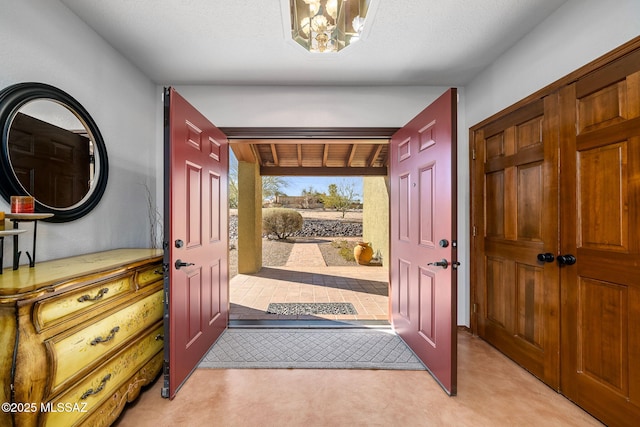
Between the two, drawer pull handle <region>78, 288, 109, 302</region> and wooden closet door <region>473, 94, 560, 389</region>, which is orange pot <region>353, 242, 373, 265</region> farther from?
drawer pull handle <region>78, 288, 109, 302</region>

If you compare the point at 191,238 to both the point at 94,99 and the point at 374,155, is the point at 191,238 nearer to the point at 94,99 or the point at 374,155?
the point at 94,99

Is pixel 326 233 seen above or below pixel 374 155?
below

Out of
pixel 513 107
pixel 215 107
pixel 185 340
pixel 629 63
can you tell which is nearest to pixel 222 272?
pixel 185 340

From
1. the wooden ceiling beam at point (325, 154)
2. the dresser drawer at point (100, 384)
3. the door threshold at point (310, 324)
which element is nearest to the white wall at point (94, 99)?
the dresser drawer at point (100, 384)

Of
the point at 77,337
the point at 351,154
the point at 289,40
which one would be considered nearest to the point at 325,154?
the point at 351,154

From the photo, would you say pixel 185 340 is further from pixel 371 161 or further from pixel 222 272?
pixel 371 161

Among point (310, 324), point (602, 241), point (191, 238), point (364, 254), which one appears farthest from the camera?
point (364, 254)

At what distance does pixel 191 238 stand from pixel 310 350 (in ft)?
4.71

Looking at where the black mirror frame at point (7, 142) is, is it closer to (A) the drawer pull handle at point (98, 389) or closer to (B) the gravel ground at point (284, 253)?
(A) the drawer pull handle at point (98, 389)

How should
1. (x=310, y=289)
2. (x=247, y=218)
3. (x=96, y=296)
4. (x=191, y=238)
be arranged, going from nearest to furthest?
(x=96, y=296) → (x=191, y=238) → (x=310, y=289) → (x=247, y=218)

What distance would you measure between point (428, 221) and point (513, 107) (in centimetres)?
122

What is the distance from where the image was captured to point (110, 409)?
1505mm

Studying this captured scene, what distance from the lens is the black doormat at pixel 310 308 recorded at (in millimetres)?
3422

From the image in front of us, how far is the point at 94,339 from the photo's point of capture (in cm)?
140
